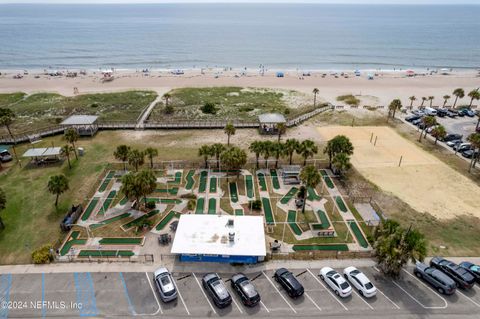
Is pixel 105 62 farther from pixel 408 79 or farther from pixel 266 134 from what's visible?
pixel 408 79

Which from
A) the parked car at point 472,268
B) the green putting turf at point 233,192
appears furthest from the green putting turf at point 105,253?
the parked car at point 472,268

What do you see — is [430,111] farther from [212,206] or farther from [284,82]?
[212,206]

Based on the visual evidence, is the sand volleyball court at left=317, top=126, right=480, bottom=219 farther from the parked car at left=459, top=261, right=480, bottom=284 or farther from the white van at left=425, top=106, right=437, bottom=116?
the white van at left=425, top=106, right=437, bottom=116

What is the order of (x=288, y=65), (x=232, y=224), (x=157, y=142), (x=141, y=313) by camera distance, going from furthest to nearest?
(x=288, y=65), (x=157, y=142), (x=232, y=224), (x=141, y=313)

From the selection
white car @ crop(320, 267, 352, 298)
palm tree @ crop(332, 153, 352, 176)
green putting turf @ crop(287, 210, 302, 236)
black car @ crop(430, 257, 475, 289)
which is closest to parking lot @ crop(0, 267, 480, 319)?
white car @ crop(320, 267, 352, 298)

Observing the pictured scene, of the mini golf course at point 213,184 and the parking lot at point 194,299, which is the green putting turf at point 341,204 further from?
the mini golf course at point 213,184

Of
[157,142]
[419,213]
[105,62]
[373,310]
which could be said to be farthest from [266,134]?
[105,62]

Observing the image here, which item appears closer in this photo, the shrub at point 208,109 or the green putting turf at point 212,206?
the green putting turf at point 212,206
